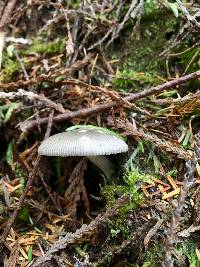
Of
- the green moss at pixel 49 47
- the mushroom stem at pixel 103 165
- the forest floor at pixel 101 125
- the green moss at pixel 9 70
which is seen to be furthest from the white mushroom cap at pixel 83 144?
the green moss at pixel 49 47

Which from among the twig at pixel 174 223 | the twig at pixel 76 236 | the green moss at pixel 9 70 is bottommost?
the twig at pixel 76 236

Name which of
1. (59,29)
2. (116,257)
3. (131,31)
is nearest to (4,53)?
(59,29)

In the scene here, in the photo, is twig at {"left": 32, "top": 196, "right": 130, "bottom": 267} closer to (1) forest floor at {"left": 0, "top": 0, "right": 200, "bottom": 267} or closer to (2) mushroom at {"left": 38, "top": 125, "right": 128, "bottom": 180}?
(1) forest floor at {"left": 0, "top": 0, "right": 200, "bottom": 267}

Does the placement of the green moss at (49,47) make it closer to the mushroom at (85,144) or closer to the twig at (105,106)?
the twig at (105,106)

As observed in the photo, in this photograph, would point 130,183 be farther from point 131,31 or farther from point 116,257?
point 131,31

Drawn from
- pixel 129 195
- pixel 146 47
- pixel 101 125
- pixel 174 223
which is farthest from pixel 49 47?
pixel 174 223

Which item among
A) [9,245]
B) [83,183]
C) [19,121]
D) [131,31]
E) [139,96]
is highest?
[131,31]

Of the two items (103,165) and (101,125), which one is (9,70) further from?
(103,165)
